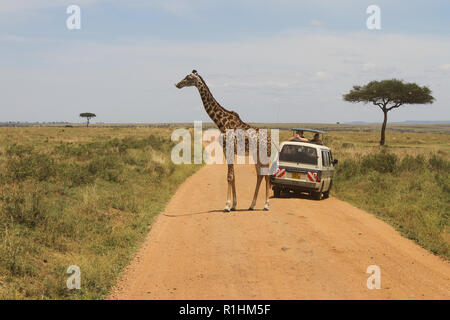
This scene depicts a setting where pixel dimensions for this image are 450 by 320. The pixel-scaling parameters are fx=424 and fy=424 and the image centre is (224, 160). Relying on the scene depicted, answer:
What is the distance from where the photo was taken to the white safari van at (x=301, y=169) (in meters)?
14.9

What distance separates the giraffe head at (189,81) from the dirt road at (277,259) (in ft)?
12.7

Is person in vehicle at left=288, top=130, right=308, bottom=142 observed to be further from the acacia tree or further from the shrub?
the acacia tree

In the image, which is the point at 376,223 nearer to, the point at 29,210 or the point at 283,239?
the point at 283,239

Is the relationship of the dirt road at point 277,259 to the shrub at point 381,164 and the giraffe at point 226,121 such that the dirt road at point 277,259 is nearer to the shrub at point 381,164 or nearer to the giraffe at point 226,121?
the giraffe at point 226,121

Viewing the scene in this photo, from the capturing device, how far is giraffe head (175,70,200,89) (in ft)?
41.8

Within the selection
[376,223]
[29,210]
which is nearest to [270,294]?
[29,210]

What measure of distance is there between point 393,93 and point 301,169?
A: 4189 centimetres

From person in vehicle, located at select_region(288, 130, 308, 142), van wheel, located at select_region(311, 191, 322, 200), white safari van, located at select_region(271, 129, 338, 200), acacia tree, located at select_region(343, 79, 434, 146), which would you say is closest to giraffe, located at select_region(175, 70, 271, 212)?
white safari van, located at select_region(271, 129, 338, 200)

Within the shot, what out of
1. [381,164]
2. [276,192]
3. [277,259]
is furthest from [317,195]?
[381,164]

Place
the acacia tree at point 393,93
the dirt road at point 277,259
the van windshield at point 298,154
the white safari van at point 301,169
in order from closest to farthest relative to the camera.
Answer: the dirt road at point 277,259
the white safari van at point 301,169
the van windshield at point 298,154
the acacia tree at point 393,93

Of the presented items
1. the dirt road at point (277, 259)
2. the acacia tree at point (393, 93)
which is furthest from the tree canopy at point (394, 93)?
the dirt road at point (277, 259)

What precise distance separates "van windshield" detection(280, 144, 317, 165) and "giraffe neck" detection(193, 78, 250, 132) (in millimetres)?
2913

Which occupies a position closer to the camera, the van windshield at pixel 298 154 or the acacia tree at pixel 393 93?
the van windshield at pixel 298 154
